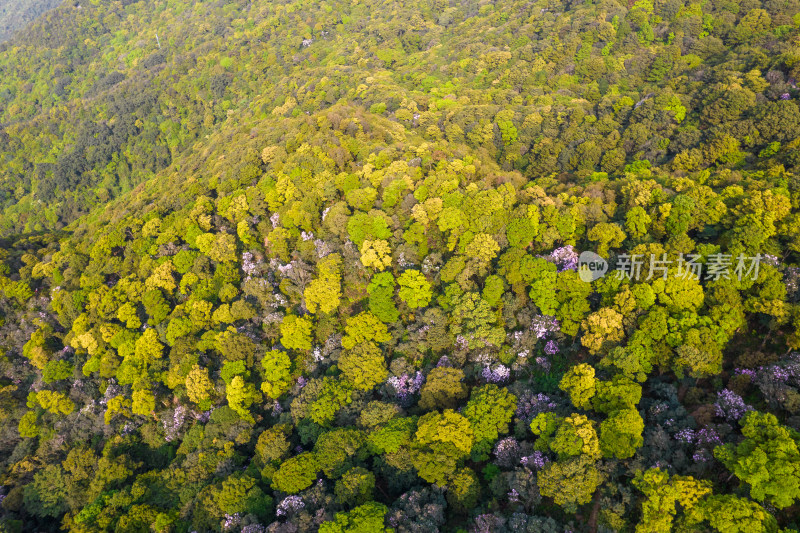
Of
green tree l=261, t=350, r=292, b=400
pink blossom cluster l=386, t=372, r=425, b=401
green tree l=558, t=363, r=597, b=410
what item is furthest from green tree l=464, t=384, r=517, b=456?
green tree l=261, t=350, r=292, b=400

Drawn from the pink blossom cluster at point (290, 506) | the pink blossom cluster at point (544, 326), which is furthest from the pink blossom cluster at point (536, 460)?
the pink blossom cluster at point (290, 506)

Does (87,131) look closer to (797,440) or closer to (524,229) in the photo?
(524,229)

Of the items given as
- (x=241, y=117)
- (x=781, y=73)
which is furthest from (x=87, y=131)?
(x=781, y=73)

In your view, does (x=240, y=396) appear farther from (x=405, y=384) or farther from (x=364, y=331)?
(x=405, y=384)

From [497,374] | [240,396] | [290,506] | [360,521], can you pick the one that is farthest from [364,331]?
[360,521]

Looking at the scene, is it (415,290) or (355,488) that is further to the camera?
(415,290)

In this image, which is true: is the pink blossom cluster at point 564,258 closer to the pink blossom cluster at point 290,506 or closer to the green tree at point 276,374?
the green tree at point 276,374

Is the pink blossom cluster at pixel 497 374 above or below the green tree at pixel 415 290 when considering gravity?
below

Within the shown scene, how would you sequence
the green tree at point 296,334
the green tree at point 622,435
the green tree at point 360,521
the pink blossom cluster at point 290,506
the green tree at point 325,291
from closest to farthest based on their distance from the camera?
the green tree at point 360,521 < the green tree at point 622,435 < the pink blossom cluster at point 290,506 < the green tree at point 296,334 < the green tree at point 325,291
